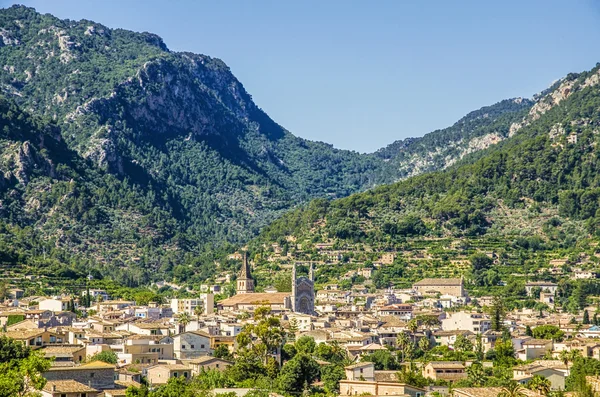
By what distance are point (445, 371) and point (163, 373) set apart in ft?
72.3

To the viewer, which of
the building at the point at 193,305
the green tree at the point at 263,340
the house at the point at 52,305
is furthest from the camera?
the building at the point at 193,305

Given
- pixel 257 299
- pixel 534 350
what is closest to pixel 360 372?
pixel 534 350

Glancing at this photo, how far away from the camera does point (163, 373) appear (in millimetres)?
82125

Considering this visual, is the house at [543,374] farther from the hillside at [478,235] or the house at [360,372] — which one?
the hillside at [478,235]

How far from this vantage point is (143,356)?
89.4 meters

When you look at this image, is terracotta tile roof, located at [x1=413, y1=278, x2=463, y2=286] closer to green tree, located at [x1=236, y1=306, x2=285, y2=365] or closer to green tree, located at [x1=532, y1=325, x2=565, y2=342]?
green tree, located at [x1=532, y1=325, x2=565, y2=342]

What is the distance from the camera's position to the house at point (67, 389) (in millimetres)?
64812

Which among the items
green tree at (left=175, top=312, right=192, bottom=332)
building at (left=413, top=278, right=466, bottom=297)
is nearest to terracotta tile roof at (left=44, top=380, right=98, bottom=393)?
green tree at (left=175, top=312, right=192, bottom=332)

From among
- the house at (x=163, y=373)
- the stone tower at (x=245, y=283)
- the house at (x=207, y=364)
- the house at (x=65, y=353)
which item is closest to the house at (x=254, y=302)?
the stone tower at (x=245, y=283)

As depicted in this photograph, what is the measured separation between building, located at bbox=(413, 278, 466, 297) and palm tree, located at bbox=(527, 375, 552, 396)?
239 ft

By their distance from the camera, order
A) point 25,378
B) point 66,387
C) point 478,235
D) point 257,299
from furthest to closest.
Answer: point 478,235 < point 257,299 < point 66,387 < point 25,378

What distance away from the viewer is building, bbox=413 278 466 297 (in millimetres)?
158500

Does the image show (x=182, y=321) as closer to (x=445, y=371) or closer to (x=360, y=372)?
(x=445, y=371)

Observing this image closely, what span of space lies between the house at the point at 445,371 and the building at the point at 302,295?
48082 mm
